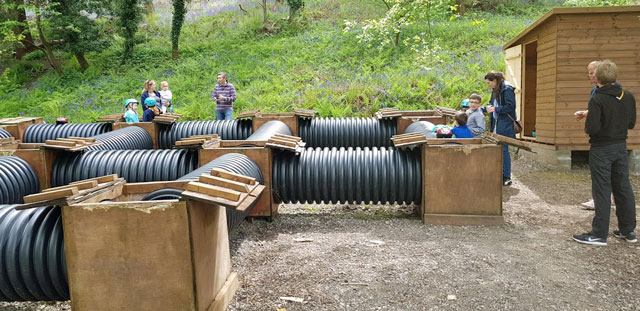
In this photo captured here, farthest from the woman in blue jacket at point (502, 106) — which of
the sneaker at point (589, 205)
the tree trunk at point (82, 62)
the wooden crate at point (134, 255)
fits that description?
the tree trunk at point (82, 62)

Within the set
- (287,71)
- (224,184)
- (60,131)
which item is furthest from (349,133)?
(287,71)

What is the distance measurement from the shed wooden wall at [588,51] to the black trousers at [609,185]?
436cm

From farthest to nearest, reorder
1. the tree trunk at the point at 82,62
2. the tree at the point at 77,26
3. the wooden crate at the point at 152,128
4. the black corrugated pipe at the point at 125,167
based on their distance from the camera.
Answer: the tree trunk at the point at 82,62 < the tree at the point at 77,26 < the wooden crate at the point at 152,128 < the black corrugated pipe at the point at 125,167

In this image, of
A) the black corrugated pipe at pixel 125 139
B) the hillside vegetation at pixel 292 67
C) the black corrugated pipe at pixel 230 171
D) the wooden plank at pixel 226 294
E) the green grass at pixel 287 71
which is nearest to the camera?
the wooden plank at pixel 226 294

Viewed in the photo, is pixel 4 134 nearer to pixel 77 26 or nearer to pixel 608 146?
pixel 608 146

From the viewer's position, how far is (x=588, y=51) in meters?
9.10

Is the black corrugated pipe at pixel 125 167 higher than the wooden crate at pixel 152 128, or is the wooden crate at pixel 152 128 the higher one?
the wooden crate at pixel 152 128

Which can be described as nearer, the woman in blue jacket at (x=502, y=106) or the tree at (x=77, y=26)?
the woman in blue jacket at (x=502, y=106)

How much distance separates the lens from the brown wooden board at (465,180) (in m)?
5.95

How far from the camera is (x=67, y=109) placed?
693 inches

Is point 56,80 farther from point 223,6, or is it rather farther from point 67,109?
point 223,6

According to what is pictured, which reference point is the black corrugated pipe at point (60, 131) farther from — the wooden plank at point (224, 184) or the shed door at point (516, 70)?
the shed door at point (516, 70)

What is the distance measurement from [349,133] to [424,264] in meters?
5.39

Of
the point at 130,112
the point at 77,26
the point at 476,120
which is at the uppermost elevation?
the point at 77,26
